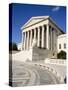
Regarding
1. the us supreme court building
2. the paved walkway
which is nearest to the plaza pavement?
the paved walkway

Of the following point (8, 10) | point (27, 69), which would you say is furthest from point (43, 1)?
point (27, 69)

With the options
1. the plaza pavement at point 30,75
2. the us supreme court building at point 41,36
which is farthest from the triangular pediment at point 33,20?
the plaza pavement at point 30,75

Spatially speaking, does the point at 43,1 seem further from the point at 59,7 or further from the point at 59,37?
the point at 59,37

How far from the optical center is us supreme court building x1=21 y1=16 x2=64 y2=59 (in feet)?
7.52

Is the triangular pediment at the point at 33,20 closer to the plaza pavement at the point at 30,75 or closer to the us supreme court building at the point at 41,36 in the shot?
the us supreme court building at the point at 41,36

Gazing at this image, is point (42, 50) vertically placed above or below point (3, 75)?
above

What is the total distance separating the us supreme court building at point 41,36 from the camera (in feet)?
7.52

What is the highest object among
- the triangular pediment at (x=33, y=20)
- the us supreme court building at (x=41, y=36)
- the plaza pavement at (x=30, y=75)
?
the triangular pediment at (x=33, y=20)

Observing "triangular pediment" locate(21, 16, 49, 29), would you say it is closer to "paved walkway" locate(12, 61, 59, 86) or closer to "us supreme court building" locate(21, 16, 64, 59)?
"us supreme court building" locate(21, 16, 64, 59)

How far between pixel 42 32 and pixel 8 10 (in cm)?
39

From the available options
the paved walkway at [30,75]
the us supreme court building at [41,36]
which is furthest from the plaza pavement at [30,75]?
the us supreme court building at [41,36]

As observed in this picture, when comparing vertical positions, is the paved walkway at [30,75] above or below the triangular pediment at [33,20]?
below

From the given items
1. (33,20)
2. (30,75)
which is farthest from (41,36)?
(30,75)

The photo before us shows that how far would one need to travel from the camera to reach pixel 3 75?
2172mm
